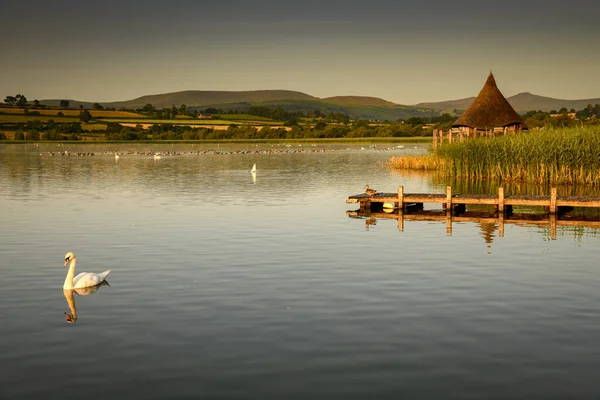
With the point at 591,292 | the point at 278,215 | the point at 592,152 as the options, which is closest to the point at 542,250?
the point at 591,292

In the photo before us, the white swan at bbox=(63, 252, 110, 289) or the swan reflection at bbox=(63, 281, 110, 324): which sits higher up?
the white swan at bbox=(63, 252, 110, 289)

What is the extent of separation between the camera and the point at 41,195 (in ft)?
146

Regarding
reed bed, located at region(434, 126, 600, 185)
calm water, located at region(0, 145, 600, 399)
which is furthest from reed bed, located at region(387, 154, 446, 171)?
calm water, located at region(0, 145, 600, 399)

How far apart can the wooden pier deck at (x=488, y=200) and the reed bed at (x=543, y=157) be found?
8.49 metres

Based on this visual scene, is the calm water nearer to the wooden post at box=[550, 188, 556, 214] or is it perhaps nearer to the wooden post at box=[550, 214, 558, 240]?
the wooden post at box=[550, 214, 558, 240]

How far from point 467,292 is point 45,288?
9.70m

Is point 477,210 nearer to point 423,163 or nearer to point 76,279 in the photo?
point 76,279

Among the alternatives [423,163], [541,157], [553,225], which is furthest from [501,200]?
[423,163]

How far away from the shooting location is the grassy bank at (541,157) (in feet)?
135

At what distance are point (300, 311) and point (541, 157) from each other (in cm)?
3016

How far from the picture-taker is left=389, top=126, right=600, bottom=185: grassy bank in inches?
1620

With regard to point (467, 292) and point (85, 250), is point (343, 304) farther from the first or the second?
point (85, 250)

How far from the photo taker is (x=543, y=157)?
42.4m

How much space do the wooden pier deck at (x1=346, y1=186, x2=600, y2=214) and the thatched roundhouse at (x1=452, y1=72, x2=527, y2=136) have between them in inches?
1341
